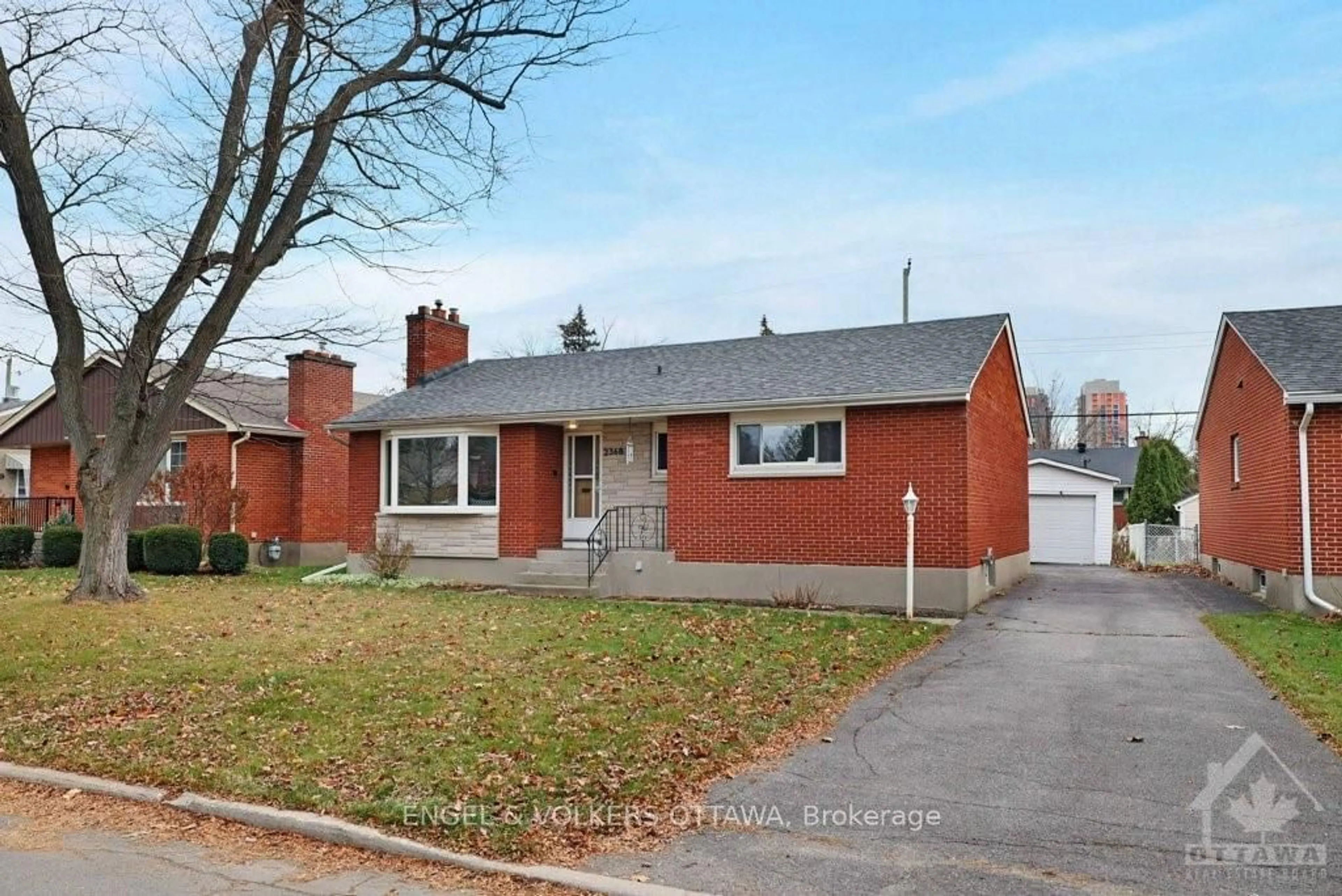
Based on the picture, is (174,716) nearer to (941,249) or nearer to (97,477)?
(97,477)

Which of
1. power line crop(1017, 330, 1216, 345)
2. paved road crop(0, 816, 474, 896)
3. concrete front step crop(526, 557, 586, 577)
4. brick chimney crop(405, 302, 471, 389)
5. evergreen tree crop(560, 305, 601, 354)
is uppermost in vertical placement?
evergreen tree crop(560, 305, 601, 354)

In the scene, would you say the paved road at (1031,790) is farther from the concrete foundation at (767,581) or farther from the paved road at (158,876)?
the concrete foundation at (767,581)

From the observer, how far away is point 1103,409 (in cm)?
5538

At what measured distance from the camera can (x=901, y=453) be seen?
1392 centimetres

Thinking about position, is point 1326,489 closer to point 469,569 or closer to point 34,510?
point 469,569

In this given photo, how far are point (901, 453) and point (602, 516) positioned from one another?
560cm

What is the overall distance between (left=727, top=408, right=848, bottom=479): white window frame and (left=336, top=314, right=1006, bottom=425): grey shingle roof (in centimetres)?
34

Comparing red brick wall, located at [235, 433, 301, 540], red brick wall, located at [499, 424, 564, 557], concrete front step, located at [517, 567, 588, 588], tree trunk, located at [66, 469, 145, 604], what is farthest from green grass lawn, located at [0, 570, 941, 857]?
red brick wall, located at [235, 433, 301, 540]

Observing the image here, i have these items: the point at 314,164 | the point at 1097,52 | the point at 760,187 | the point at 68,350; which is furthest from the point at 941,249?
the point at 68,350

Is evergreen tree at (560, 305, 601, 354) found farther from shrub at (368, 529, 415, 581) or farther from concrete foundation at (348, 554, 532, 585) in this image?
shrub at (368, 529, 415, 581)

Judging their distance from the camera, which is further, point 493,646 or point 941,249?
point 941,249

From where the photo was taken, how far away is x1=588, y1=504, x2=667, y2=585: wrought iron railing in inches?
640

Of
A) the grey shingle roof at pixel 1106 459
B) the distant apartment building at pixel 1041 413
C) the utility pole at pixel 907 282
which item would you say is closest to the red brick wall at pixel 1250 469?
the utility pole at pixel 907 282

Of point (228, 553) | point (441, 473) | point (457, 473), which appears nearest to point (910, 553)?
point (457, 473)
